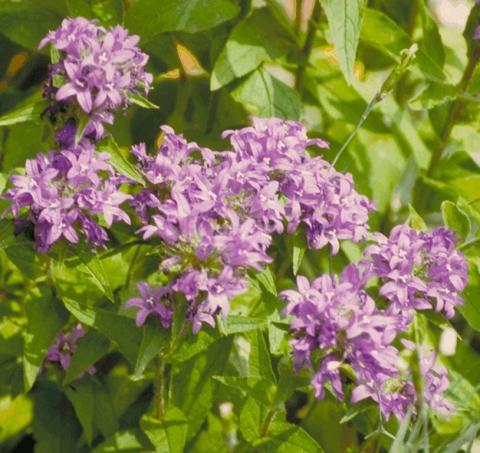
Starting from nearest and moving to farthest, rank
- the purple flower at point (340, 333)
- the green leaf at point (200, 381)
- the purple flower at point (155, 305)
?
the purple flower at point (340, 333) < the purple flower at point (155, 305) < the green leaf at point (200, 381)

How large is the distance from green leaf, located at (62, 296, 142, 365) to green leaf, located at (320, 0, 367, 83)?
1.99ft

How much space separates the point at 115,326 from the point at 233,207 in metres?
0.35

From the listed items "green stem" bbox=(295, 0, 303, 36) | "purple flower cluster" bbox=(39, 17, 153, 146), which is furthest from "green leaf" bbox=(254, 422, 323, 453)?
"green stem" bbox=(295, 0, 303, 36)

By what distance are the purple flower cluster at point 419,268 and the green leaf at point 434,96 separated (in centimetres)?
46

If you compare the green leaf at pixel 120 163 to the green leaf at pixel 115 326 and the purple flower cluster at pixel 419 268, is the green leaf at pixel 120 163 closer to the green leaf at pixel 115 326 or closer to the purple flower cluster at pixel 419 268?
the green leaf at pixel 115 326

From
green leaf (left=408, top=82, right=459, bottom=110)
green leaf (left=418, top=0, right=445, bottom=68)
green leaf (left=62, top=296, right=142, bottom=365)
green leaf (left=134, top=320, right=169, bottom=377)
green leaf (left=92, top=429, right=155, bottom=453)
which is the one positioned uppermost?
green leaf (left=418, top=0, right=445, bottom=68)

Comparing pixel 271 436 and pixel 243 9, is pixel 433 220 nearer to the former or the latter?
pixel 243 9

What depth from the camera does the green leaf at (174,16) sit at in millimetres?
2035

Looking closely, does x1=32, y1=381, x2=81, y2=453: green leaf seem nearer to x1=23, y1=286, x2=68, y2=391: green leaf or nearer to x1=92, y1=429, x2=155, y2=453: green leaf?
x1=92, y1=429, x2=155, y2=453: green leaf

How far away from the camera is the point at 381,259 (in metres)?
1.71

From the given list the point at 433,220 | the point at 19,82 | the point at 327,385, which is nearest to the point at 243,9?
the point at 19,82

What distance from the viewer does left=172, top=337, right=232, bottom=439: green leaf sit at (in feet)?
6.31

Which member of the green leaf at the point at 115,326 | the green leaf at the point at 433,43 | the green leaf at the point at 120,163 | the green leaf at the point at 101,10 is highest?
the green leaf at the point at 433,43

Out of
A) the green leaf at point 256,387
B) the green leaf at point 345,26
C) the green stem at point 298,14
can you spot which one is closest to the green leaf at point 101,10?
the green stem at point 298,14
